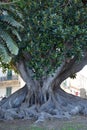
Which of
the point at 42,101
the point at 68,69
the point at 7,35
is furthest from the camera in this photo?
the point at 68,69

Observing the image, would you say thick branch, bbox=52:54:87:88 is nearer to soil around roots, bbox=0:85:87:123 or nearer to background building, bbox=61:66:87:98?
soil around roots, bbox=0:85:87:123

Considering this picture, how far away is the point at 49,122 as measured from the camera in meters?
14.0

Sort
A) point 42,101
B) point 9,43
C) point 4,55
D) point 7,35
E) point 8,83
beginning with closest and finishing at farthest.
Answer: point 4,55 < point 9,43 < point 7,35 < point 42,101 < point 8,83

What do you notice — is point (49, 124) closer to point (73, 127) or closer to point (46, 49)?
point (73, 127)

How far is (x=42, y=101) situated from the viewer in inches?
626

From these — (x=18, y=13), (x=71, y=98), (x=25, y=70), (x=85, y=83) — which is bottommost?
(x=71, y=98)

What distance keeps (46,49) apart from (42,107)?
2.79 m

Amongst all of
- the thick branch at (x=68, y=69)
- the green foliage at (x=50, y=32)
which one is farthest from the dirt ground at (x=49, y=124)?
the thick branch at (x=68, y=69)

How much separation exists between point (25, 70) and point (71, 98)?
2.94 meters

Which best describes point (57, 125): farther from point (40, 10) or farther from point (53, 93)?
point (40, 10)

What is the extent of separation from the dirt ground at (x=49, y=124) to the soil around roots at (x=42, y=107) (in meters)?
0.38

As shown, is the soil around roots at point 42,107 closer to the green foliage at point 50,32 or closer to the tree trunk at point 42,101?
the tree trunk at point 42,101

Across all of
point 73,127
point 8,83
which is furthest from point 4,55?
point 8,83

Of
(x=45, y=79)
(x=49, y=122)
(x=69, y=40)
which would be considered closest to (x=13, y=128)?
(x=49, y=122)
